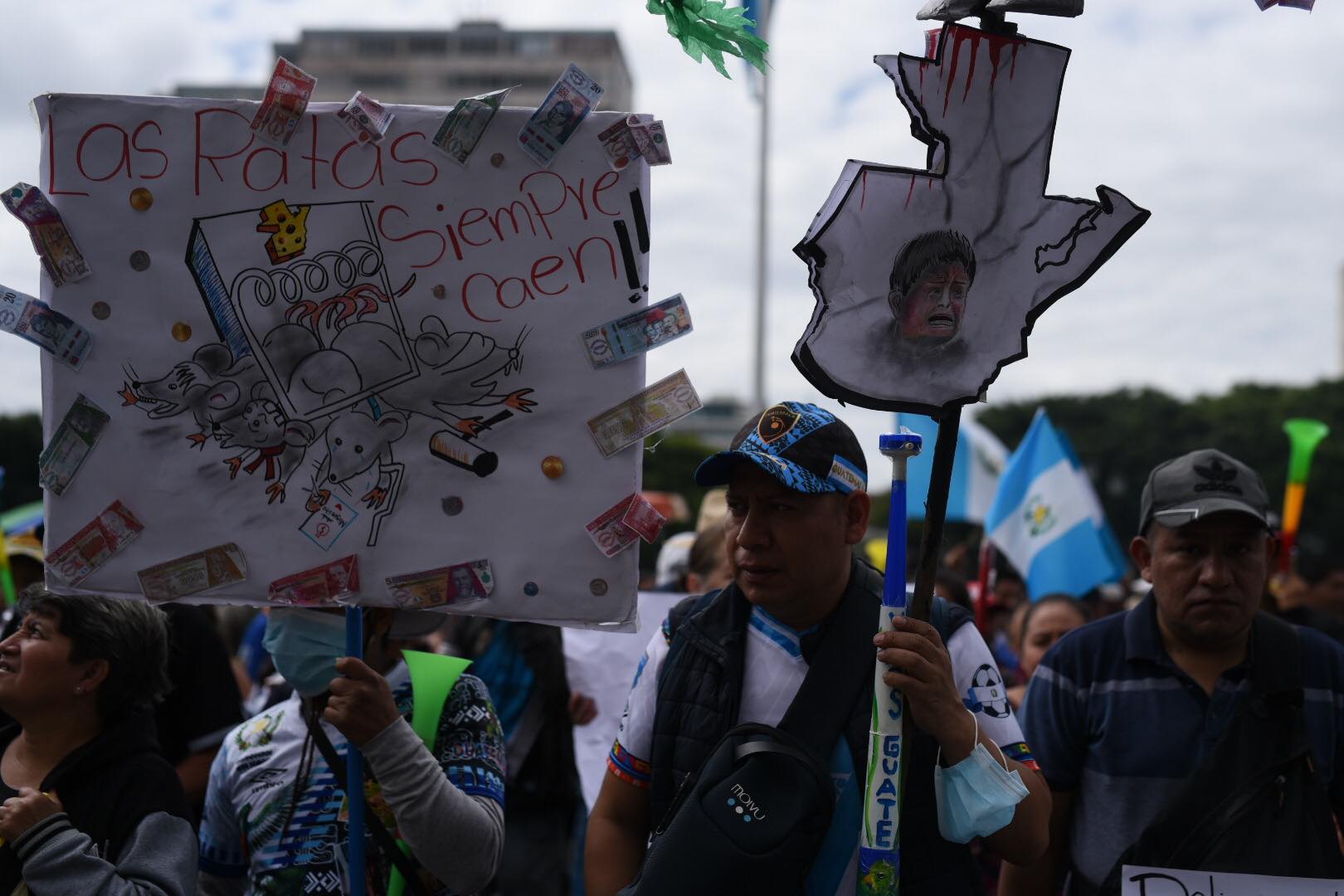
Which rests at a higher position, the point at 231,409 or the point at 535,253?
the point at 535,253

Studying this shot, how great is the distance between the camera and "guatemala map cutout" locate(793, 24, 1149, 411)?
7.37ft

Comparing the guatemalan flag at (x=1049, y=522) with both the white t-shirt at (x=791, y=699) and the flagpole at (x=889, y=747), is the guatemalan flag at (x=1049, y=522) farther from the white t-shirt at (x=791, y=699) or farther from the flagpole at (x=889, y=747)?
the flagpole at (x=889, y=747)

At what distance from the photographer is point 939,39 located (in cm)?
222

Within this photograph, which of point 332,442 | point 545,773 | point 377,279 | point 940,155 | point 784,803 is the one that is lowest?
point 545,773

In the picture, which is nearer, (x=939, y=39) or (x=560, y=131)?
(x=939, y=39)

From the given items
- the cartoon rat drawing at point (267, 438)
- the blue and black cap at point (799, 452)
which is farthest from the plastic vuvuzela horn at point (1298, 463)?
the cartoon rat drawing at point (267, 438)

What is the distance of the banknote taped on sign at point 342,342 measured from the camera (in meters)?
2.57

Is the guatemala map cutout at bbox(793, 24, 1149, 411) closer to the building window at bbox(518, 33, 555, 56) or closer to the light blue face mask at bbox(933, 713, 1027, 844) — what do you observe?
the light blue face mask at bbox(933, 713, 1027, 844)

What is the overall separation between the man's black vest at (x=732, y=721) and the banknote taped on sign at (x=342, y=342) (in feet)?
0.65

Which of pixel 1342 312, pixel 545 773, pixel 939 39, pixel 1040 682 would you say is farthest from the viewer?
pixel 1342 312

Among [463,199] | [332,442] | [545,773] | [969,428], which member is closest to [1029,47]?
[463,199]

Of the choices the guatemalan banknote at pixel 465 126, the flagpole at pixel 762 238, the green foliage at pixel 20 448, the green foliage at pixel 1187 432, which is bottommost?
the green foliage at pixel 1187 432

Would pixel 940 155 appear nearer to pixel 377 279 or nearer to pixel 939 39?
pixel 939 39

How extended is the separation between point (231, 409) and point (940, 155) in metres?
1.42
